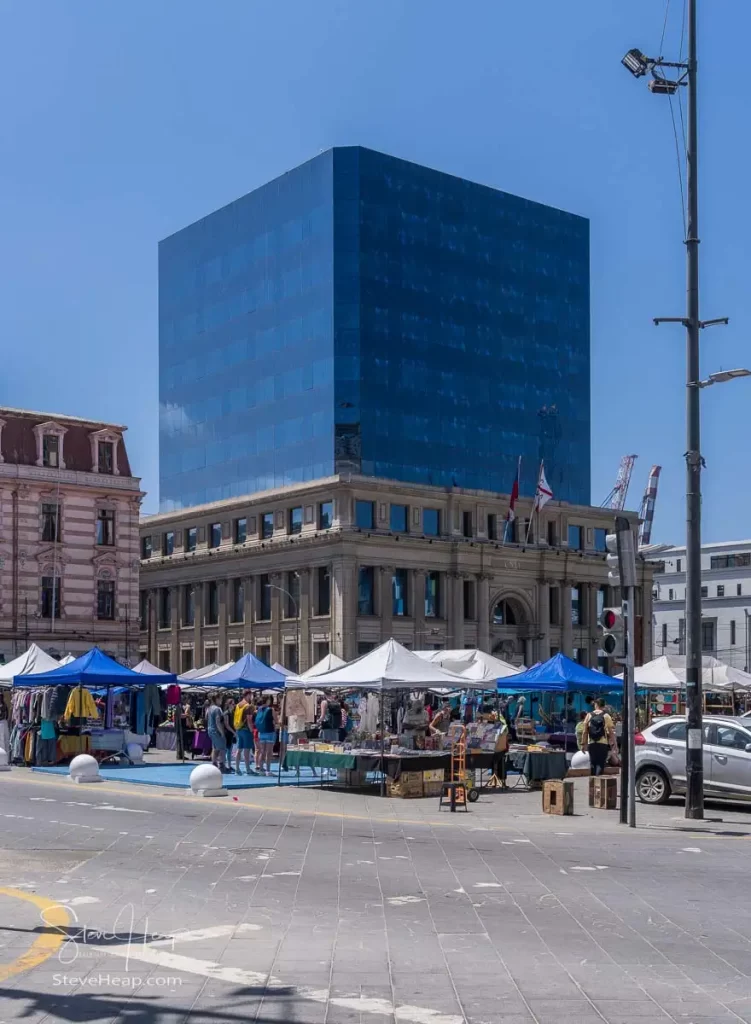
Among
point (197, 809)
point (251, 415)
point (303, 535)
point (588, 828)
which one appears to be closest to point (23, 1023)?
point (588, 828)

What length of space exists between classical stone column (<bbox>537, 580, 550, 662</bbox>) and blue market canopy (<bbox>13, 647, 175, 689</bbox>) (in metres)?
59.4

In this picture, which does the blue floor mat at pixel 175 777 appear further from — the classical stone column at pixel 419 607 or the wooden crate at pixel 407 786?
the classical stone column at pixel 419 607

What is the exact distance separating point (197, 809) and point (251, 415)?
249 feet

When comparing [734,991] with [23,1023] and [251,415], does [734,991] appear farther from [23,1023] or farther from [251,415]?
[251,415]

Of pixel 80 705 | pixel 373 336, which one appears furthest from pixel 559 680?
pixel 373 336

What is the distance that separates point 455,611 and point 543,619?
8.32m

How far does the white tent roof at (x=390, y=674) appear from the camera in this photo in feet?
90.1

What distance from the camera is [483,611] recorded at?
8750 cm

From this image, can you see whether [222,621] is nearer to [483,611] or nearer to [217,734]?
[483,611]

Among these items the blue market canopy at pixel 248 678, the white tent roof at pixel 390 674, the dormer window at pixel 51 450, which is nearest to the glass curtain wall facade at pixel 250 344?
the dormer window at pixel 51 450

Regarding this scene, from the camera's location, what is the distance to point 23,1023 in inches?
306

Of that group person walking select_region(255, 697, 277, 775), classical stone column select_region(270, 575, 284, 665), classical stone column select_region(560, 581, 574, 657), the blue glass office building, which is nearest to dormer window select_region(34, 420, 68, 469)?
classical stone column select_region(270, 575, 284, 665)

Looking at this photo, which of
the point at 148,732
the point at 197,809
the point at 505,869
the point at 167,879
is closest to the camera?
the point at 167,879

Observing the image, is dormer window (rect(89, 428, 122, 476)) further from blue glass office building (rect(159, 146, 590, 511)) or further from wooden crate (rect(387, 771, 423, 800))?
wooden crate (rect(387, 771, 423, 800))
